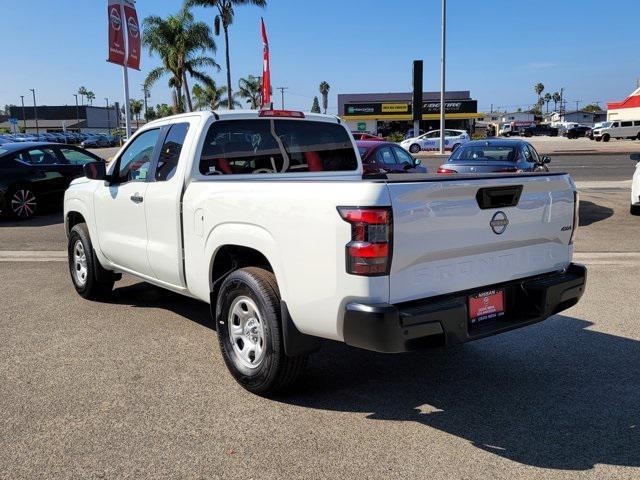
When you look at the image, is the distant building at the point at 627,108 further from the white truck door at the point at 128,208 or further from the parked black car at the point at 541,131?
the white truck door at the point at 128,208

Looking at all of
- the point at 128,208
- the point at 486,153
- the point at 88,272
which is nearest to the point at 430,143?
the point at 486,153

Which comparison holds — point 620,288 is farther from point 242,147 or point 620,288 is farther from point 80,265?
point 80,265

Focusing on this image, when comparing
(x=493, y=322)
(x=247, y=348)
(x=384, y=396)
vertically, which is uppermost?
(x=493, y=322)

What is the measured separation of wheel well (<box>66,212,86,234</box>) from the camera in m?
6.71

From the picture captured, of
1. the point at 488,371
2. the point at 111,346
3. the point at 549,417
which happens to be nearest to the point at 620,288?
the point at 488,371

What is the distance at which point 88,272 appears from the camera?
244 inches

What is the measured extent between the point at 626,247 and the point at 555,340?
4.60m

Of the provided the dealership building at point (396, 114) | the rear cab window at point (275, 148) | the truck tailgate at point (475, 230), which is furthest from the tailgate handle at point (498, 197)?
the dealership building at point (396, 114)

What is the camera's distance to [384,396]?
13.1 feet

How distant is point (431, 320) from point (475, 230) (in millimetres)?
648

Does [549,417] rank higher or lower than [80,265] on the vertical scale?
lower

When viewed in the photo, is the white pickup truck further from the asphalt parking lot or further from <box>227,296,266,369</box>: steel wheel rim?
the asphalt parking lot

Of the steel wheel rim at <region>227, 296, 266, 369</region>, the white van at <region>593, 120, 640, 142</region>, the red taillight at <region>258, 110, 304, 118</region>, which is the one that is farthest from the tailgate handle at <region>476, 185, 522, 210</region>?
the white van at <region>593, 120, 640, 142</region>

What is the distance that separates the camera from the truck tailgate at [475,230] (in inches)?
126
